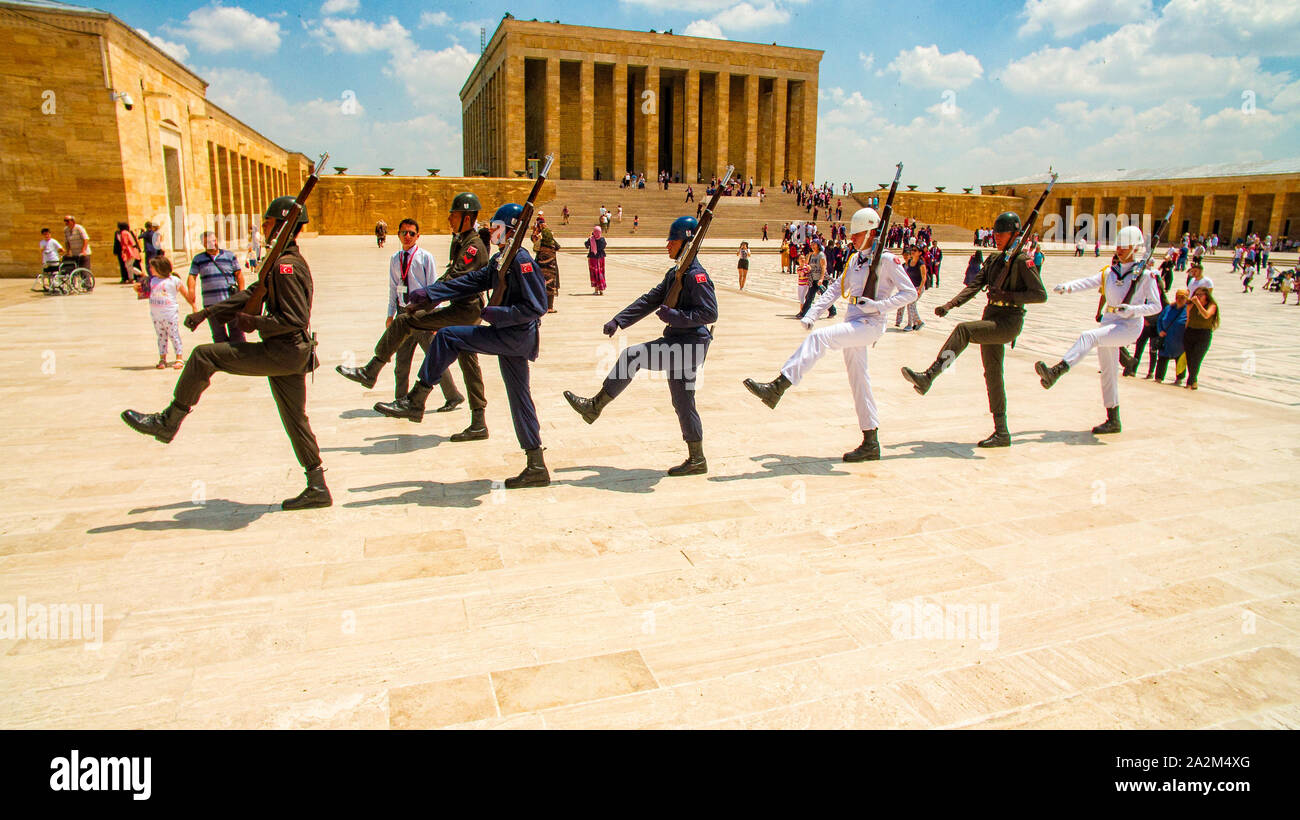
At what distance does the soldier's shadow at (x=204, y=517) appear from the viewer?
14.7 feet

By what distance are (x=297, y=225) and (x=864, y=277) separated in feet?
13.0

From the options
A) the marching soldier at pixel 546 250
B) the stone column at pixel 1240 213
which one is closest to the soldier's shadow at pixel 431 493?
the marching soldier at pixel 546 250

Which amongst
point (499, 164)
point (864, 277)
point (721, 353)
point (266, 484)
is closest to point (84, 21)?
point (721, 353)

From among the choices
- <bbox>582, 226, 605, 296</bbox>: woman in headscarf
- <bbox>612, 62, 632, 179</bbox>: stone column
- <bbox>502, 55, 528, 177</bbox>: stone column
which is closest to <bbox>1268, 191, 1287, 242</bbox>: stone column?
<bbox>612, 62, 632, 179</bbox>: stone column

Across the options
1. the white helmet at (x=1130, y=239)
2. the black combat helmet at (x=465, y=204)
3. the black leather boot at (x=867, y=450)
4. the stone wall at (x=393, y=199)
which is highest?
the stone wall at (x=393, y=199)

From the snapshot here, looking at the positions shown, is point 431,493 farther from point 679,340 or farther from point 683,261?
point 683,261

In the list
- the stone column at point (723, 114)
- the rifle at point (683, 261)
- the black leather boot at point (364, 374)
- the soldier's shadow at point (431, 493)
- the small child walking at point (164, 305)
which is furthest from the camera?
the stone column at point (723, 114)

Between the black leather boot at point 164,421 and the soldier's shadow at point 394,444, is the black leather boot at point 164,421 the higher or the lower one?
the higher one

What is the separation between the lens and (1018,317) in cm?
628

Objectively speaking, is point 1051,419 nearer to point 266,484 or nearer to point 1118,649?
point 1118,649

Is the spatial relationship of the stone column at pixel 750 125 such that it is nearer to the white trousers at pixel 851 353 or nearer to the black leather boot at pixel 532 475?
the white trousers at pixel 851 353

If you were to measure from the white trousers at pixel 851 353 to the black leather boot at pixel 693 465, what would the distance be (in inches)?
33.1

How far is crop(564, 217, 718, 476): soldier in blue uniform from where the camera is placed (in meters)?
5.29

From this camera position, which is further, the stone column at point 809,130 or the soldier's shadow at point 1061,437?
the stone column at point 809,130
